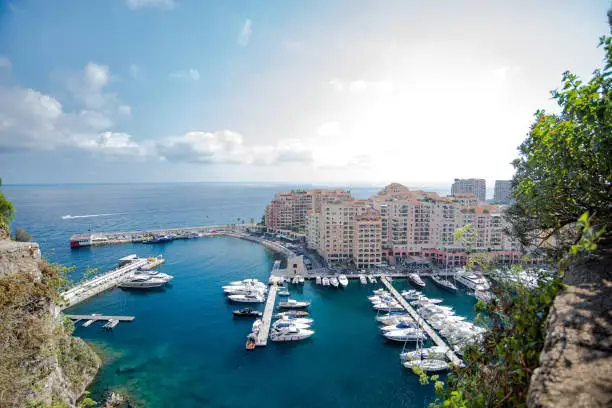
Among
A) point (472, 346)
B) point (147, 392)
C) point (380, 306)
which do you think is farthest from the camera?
point (380, 306)

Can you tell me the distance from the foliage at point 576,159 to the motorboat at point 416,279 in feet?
88.0

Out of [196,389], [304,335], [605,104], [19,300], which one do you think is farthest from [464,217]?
[19,300]

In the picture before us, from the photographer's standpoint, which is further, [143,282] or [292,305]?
[143,282]

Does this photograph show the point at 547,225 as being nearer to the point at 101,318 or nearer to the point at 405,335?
the point at 405,335

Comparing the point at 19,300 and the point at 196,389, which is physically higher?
the point at 19,300

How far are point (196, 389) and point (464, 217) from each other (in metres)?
35.4

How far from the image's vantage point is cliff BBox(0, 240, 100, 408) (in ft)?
15.9

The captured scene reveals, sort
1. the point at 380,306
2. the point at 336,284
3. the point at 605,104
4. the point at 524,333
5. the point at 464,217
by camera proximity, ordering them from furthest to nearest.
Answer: the point at 464,217 < the point at 336,284 < the point at 380,306 < the point at 605,104 < the point at 524,333

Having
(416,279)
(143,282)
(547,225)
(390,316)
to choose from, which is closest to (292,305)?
(390,316)

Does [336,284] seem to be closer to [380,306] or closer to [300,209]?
[380,306]

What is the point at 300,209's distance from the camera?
58.4 meters

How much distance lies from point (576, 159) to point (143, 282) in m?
33.1

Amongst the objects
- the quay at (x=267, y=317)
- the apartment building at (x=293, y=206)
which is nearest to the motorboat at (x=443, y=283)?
the quay at (x=267, y=317)

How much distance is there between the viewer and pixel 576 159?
12.0 feet
